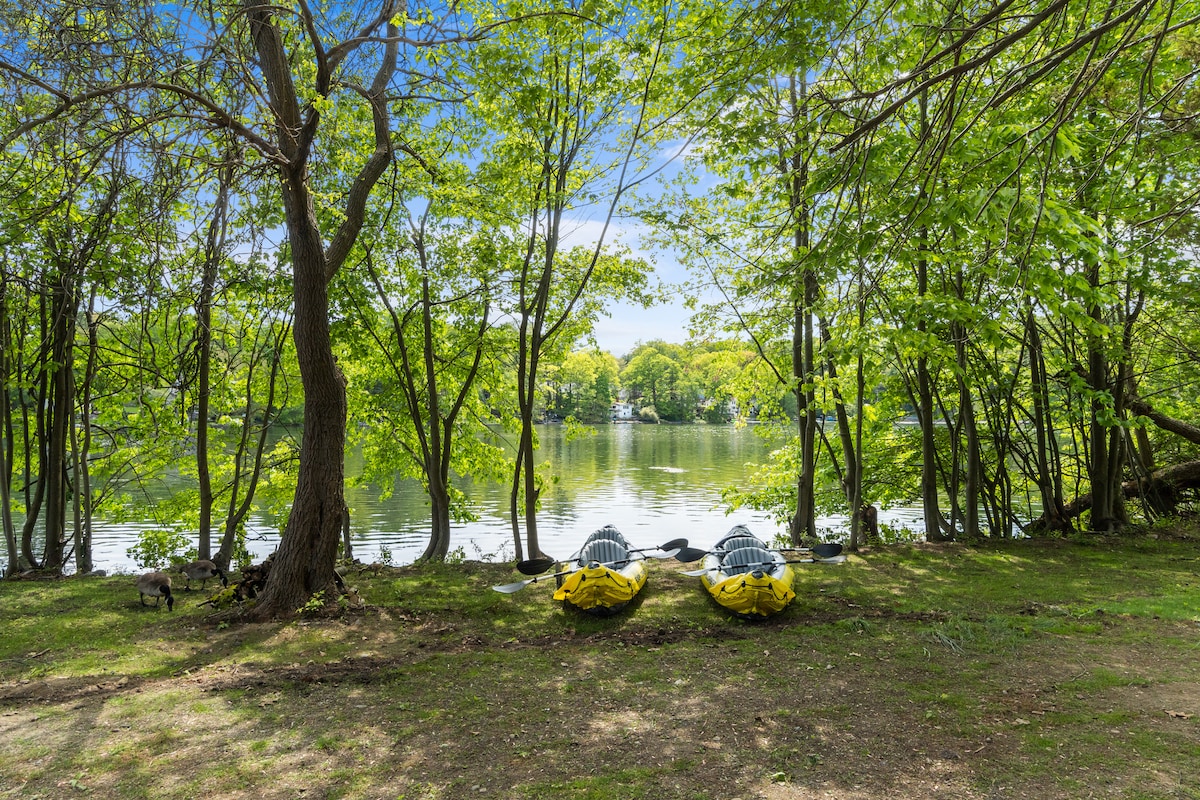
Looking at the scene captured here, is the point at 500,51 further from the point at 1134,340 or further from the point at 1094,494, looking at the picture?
the point at 1094,494

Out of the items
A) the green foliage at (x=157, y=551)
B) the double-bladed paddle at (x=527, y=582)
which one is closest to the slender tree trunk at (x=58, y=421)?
the green foliage at (x=157, y=551)

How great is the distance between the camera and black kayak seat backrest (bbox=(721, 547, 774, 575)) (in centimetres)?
730

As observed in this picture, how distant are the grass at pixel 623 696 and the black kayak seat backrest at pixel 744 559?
0.54 meters

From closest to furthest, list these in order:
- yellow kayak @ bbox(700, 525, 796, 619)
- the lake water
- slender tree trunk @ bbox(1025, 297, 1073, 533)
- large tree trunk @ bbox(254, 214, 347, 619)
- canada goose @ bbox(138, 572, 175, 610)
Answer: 1. large tree trunk @ bbox(254, 214, 347, 619)
2. yellow kayak @ bbox(700, 525, 796, 619)
3. canada goose @ bbox(138, 572, 175, 610)
4. slender tree trunk @ bbox(1025, 297, 1073, 533)
5. the lake water

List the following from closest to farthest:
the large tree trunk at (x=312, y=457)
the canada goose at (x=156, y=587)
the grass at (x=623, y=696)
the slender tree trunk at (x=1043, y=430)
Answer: the grass at (x=623, y=696), the large tree trunk at (x=312, y=457), the canada goose at (x=156, y=587), the slender tree trunk at (x=1043, y=430)

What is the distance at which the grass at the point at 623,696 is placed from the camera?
3498 mm

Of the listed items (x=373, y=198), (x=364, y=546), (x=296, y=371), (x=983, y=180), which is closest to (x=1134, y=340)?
(x=983, y=180)

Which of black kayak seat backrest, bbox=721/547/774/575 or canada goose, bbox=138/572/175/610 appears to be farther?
black kayak seat backrest, bbox=721/547/774/575

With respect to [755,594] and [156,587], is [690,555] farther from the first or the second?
[156,587]

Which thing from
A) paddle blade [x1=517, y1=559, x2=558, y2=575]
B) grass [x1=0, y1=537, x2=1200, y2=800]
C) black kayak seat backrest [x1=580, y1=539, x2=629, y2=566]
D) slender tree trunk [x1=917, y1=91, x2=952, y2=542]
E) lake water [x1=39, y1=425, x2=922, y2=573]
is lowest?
lake water [x1=39, y1=425, x2=922, y2=573]

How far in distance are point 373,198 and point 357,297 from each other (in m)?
1.55

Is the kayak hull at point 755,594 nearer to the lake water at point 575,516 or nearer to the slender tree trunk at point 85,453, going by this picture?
the lake water at point 575,516

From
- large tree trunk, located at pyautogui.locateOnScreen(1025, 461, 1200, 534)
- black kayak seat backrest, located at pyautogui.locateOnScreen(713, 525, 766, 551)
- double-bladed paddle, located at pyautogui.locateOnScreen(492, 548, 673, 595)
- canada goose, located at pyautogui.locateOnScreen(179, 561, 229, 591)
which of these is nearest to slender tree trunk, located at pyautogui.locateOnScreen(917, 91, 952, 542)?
large tree trunk, located at pyautogui.locateOnScreen(1025, 461, 1200, 534)

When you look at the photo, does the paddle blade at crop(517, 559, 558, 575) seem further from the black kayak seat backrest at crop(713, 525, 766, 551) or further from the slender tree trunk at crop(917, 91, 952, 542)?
the slender tree trunk at crop(917, 91, 952, 542)
